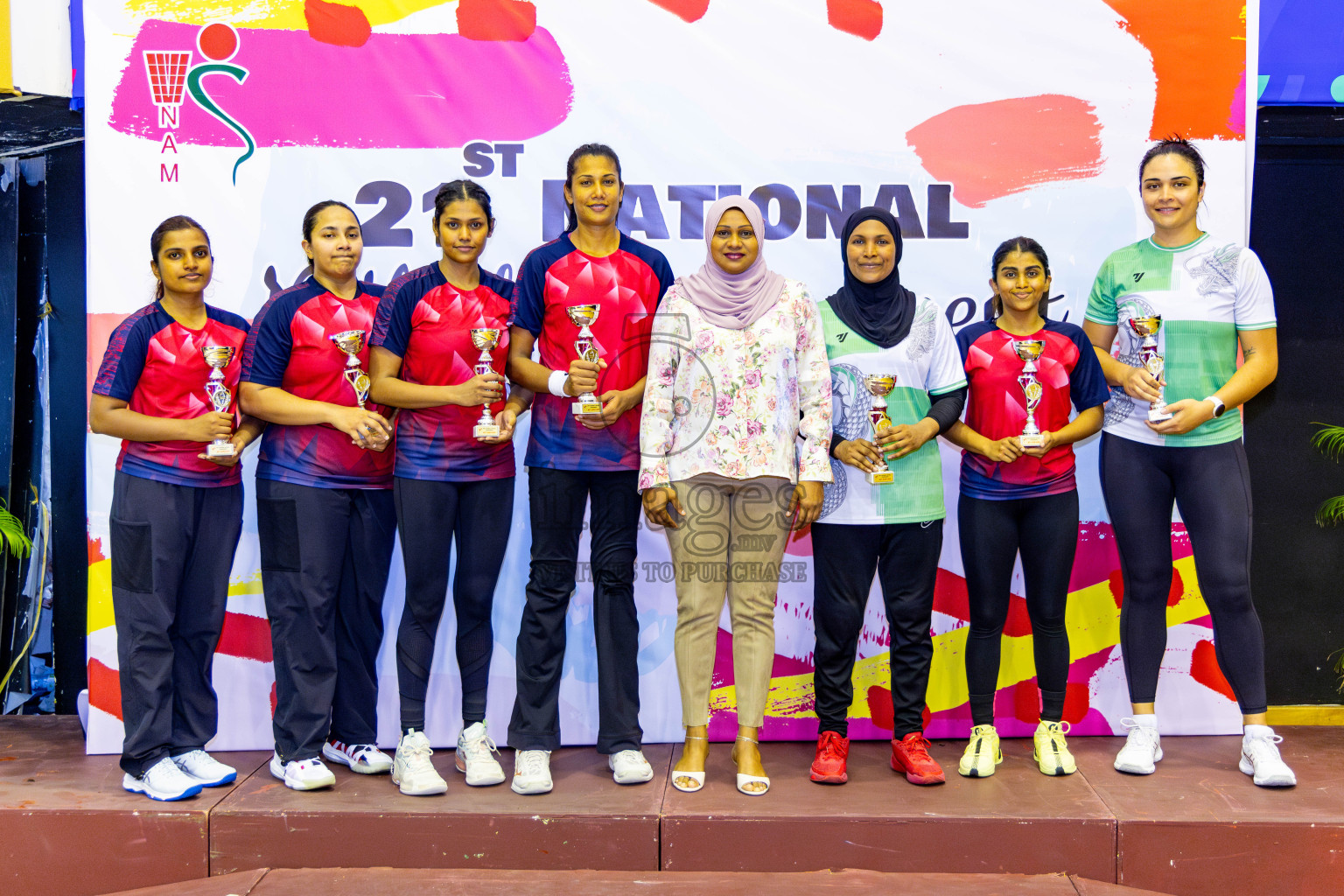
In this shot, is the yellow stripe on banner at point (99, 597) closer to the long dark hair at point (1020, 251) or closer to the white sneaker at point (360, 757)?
the white sneaker at point (360, 757)

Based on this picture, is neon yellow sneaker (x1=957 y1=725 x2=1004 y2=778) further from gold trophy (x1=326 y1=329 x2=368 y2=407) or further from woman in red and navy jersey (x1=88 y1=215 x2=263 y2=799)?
woman in red and navy jersey (x1=88 y1=215 x2=263 y2=799)

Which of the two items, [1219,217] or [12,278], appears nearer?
[1219,217]

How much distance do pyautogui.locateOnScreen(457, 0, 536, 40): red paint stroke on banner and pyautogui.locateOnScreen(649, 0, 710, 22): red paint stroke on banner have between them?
48 centimetres

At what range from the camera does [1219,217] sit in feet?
12.6

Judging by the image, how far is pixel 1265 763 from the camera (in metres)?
3.29

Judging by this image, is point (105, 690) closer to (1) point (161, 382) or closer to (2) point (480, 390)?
(1) point (161, 382)

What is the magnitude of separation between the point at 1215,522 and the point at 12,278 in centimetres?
483

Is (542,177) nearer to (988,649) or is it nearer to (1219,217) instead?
(988,649)

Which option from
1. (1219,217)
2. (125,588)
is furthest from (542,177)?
(1219,217)

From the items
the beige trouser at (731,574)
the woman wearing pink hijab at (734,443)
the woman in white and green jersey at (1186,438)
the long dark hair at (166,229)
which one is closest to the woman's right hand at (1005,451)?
the woman in white and green jersey at (1186,438)

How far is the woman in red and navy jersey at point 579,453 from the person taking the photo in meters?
3.24

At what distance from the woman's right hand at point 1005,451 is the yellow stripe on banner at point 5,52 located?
379 cm

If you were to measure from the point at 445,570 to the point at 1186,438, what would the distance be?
2.48 metres

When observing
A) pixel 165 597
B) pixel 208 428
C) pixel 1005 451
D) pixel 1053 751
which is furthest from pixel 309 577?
pixel 1053 751
